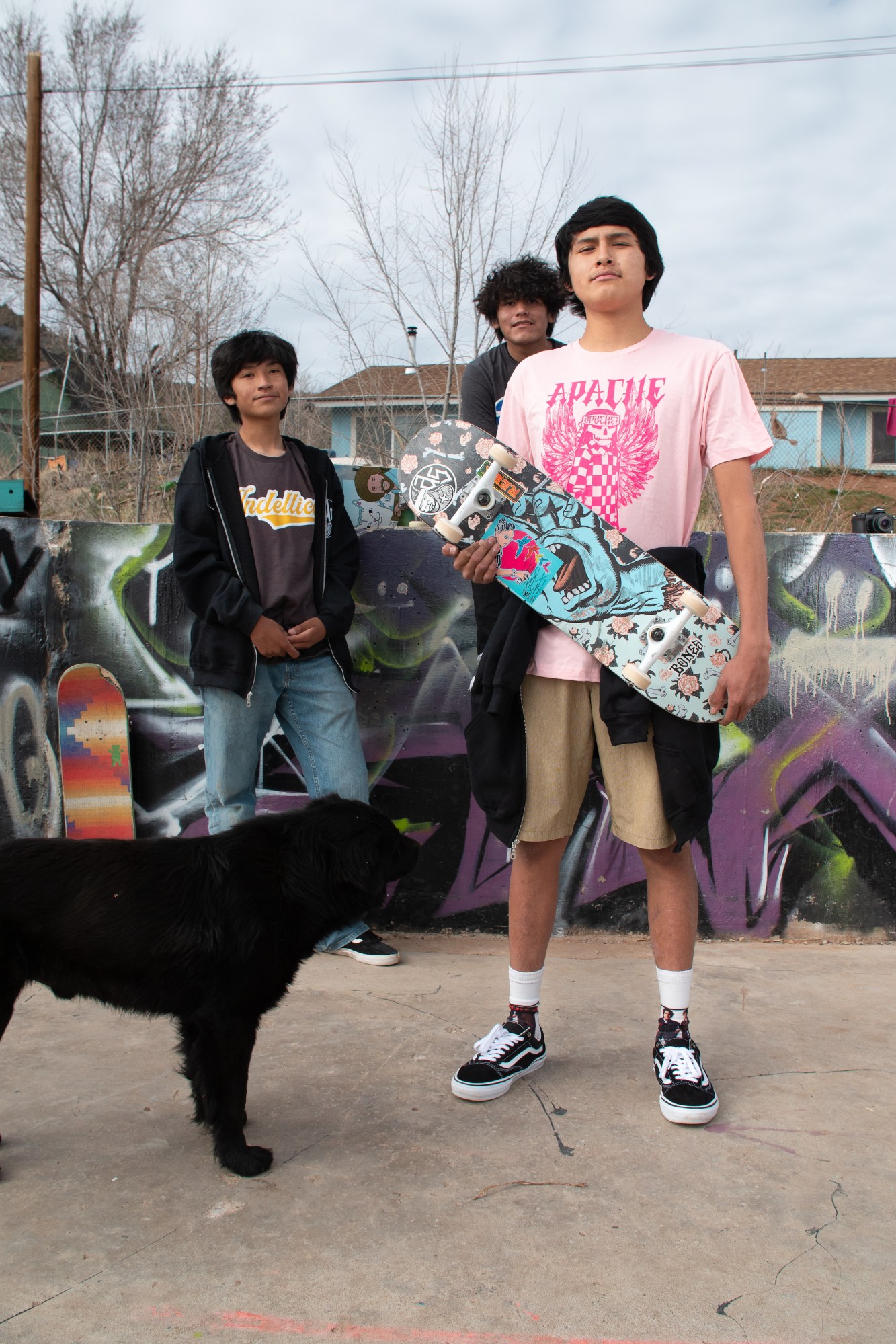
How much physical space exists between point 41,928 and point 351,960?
55.7 inches

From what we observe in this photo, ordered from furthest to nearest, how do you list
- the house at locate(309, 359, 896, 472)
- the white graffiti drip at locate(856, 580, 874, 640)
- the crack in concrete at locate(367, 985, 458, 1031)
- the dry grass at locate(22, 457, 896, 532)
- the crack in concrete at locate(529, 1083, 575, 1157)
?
the house at locate(309, 359, 896, 472), the dry grass at locate(22, 457, 896, 532), the white graffiti drip at locate(856, 580, 874, 640), the crack in concrete at locate(367, 985, 458, 1031), the crack in concrete at locate(529, 1083, 575, 1157)

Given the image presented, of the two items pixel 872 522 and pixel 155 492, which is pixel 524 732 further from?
pixel 155 492

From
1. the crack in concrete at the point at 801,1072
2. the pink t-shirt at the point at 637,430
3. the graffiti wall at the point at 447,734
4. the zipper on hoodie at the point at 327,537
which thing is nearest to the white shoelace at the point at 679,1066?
the crack in concrete at the point at 801,1072

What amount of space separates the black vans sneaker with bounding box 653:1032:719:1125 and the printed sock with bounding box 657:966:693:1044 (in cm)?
1

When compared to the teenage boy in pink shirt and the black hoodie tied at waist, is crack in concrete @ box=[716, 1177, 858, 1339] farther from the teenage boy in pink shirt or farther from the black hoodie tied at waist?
the black hoodie tied at waist

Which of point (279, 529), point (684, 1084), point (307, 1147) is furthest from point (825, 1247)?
point (279, 529)

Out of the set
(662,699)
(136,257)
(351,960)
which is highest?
(136,257)

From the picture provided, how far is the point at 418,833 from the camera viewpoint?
332cm

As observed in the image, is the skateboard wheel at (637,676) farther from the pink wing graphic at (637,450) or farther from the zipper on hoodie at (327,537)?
the zipper on hoodie at (327,537)

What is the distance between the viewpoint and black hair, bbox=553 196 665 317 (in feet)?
7.05

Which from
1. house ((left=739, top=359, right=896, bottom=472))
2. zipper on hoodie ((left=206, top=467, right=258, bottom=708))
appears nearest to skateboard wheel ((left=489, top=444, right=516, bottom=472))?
zipper on hoodie ((left=206, top=467, right=258, bottom=708))

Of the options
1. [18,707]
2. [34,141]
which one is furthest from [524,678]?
[34,141]

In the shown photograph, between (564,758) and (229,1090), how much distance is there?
39.8 inches

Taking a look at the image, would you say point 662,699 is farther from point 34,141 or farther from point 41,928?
point 34,141
